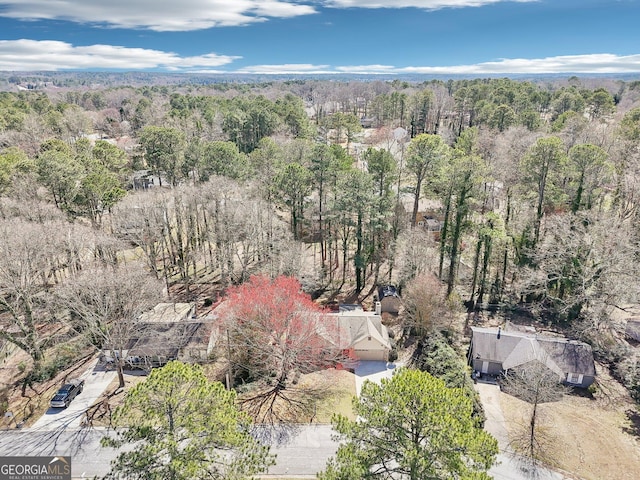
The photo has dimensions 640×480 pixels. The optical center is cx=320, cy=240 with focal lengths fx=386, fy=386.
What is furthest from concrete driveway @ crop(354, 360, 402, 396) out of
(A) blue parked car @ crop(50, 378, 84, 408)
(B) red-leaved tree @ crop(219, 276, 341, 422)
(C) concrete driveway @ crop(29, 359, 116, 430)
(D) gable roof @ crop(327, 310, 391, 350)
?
(A) blue parked car @ crop(50, 378, 84, 408)

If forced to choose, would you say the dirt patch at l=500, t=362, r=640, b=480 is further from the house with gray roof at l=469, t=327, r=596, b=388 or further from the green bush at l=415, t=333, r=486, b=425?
the green bush at l=415, t=333, r=486, b=425

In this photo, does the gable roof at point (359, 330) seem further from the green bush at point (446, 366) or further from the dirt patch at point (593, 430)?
the dirt patch at point (593, 430)

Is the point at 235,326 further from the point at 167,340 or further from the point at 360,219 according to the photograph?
the point at 360,219

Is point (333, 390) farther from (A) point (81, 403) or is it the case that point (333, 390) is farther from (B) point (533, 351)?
(A) point (81, 403)

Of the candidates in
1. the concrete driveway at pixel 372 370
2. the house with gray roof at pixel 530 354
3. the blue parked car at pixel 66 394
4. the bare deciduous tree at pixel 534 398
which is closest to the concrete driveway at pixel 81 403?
the blue parked car at pixel 66 394

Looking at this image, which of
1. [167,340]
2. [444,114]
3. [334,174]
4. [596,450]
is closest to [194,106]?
[444,114]

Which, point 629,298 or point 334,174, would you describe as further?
point 334,174

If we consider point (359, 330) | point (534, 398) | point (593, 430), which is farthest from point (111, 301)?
point (593, 430)
